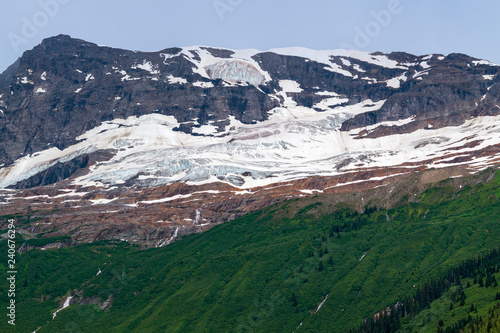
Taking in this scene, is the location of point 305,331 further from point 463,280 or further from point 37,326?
point 37,326

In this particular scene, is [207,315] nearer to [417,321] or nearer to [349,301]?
[349,301]

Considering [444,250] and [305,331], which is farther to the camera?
[444,250]

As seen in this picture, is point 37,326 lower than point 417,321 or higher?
higher

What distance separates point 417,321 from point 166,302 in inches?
3419

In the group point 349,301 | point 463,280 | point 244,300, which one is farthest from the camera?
point 244,300

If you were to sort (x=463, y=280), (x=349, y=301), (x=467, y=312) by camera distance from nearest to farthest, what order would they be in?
1. (x=467, y=312)
2. (x=463, y=280)
3. (x=349, y=301)

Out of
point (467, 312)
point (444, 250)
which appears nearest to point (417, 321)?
point (467, 312)

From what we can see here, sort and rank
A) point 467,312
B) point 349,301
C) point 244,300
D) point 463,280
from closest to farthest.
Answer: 1. point 467,312
2. point 463,280
3. point 349,301
4. point 244,300

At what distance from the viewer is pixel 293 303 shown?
185 metres

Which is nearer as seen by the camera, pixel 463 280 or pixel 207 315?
pixel 463 280

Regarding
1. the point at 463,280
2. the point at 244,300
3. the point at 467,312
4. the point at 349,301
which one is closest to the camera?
the point at 467,312

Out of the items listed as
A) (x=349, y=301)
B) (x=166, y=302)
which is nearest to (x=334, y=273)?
(x=349, y=301)

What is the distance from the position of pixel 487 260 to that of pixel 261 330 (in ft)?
237

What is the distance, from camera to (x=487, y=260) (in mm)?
175125
